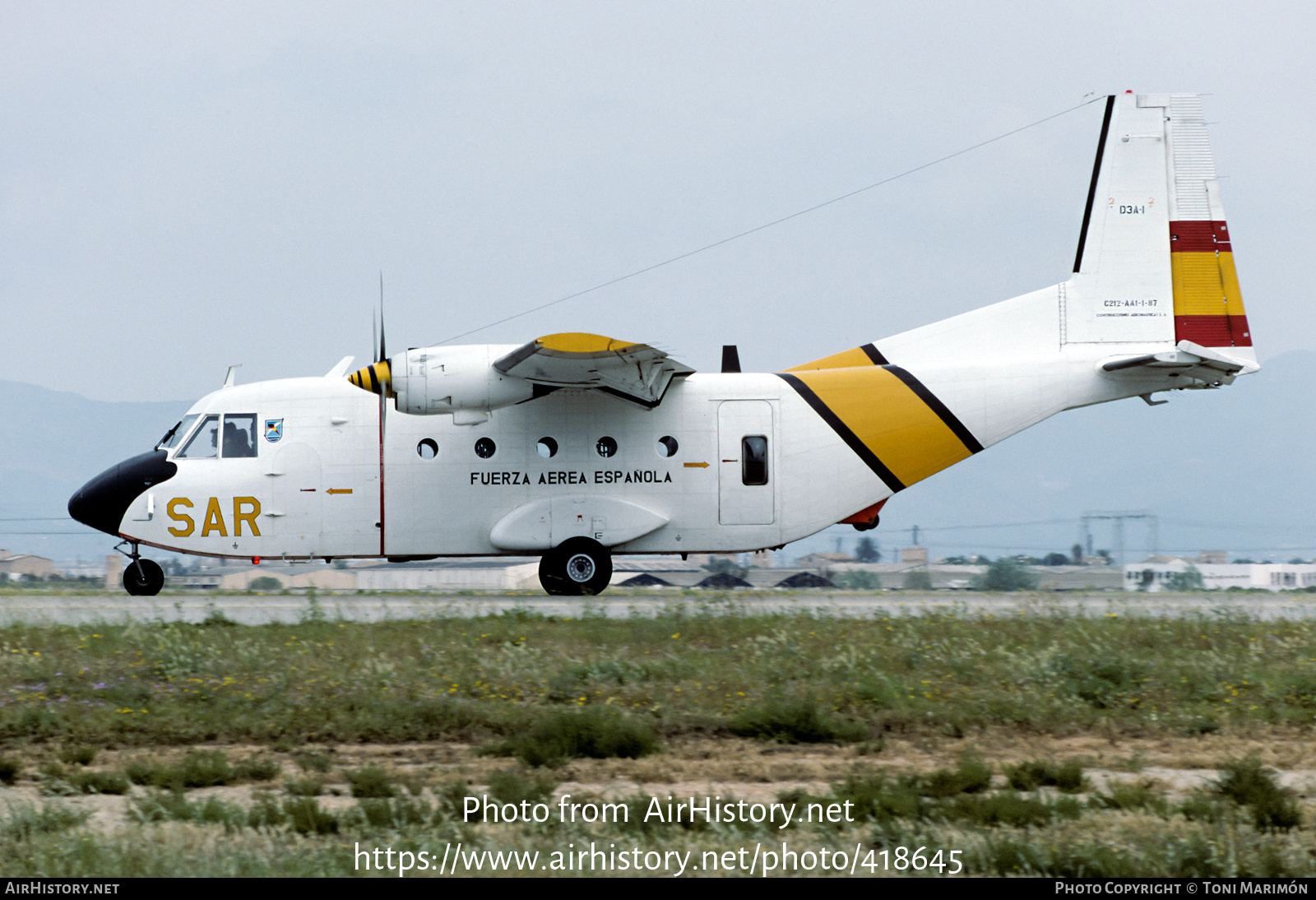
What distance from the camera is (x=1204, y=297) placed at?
1928 cm

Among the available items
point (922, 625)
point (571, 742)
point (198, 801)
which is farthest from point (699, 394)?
point (198, 801)

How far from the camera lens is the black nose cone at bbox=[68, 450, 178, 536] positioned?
17828 millimetres

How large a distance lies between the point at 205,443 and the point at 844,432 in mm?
10275

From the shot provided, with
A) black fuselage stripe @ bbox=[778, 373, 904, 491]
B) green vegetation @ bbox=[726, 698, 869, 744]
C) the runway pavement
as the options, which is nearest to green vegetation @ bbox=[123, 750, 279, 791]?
green vegetation @ bbox=[726, 698, 869, 744]

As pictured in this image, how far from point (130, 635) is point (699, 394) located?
9238mm

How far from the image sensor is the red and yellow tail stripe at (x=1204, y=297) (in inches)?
759

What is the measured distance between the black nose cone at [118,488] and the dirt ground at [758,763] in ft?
32.6

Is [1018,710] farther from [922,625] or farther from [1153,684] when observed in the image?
[922,625]

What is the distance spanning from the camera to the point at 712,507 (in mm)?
18266

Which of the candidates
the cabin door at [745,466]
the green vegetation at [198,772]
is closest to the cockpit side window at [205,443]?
the cabin door at [745,466]

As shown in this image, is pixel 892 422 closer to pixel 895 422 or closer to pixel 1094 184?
pixel 895 422

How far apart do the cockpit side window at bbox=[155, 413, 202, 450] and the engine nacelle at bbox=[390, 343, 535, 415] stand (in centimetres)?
388

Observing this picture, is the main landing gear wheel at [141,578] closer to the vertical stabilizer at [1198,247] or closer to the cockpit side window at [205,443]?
the cockpit side window at [205,443]
